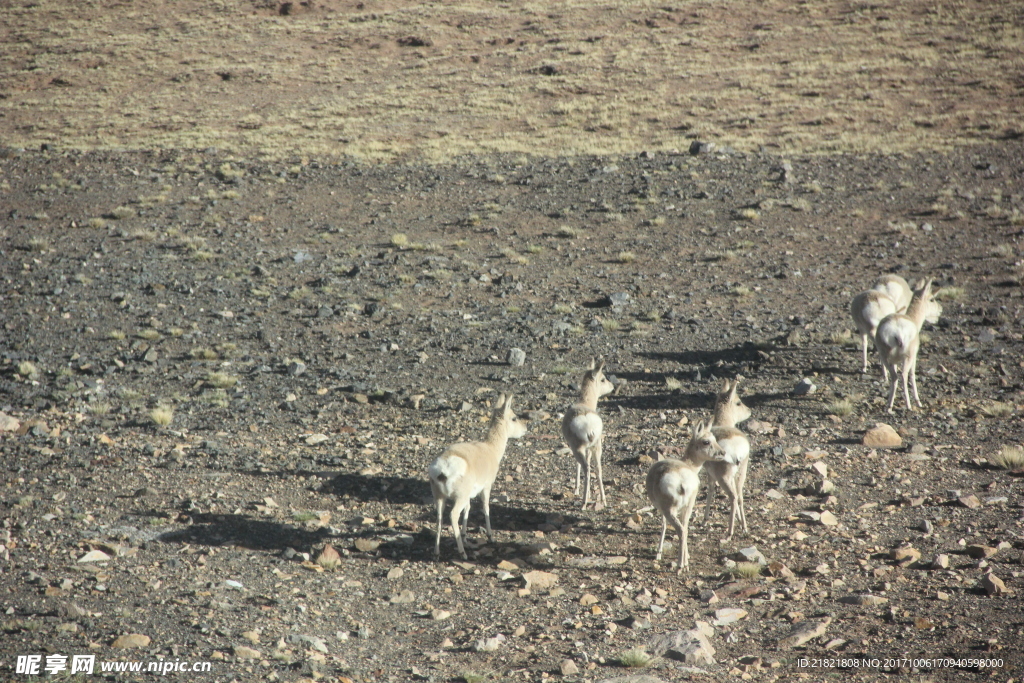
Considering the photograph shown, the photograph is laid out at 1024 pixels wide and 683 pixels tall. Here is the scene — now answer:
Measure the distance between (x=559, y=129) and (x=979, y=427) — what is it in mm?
29923

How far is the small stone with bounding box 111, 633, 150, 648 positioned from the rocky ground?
5cm

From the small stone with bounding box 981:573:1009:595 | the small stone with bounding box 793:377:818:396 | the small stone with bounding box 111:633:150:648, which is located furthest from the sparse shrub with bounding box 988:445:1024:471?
the small stone with bounding box 111:633:150:648

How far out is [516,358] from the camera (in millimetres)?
15898

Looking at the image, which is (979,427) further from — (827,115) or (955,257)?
(827,115)

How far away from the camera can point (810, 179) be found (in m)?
28.6

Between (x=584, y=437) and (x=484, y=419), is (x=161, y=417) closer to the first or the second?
(x=484, y=419)

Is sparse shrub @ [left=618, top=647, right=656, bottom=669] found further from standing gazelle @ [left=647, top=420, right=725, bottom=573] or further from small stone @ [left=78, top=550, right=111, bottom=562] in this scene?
small stone @ [left=78, top=550, right=111, bottom=562]

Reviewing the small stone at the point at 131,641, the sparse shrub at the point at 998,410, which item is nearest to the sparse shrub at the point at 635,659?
the small stone at the point at 131,641

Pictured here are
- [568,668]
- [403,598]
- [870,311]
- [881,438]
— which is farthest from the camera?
[870,311]

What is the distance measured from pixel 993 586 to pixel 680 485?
3.01m

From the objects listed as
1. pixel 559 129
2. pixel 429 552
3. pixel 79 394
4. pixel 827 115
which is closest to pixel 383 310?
pixel 79 394

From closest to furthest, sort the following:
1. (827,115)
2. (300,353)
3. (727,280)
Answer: (300,353)
(727,280)
(827,115)

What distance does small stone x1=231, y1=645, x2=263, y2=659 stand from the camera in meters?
6.92

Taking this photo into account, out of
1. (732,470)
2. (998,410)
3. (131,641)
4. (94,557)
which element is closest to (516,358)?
(732,470)
